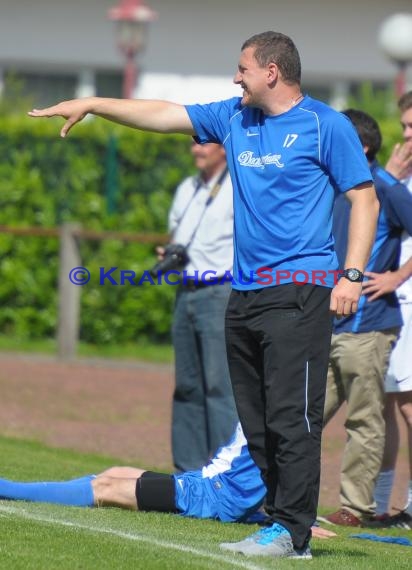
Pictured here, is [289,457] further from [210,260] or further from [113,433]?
[113,433]

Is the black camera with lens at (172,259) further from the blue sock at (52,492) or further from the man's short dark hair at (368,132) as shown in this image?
the blue sock at (52,492)

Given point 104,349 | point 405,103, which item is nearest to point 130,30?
point 104,349

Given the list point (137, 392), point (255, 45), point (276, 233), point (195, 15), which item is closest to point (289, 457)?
point (276, 233)

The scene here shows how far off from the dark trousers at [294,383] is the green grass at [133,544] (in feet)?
0.91

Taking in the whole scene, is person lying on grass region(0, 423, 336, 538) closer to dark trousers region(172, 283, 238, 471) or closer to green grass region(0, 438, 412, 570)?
green grass region(0, 438, 412, 570)

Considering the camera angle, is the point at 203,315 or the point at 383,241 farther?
the point at 203,315

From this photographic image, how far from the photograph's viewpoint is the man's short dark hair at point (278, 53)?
5773 mm

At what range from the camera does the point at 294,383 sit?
5602mm

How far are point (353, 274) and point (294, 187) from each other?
0.47m

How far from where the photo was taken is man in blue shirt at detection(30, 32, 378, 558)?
5602mm

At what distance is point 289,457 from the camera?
18.4ft

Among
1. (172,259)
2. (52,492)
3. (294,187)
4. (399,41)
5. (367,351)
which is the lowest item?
(52,492)

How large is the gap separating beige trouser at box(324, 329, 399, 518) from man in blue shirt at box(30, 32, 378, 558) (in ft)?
5.50

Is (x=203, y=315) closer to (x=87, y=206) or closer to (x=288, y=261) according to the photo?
(x=288, y=261)
